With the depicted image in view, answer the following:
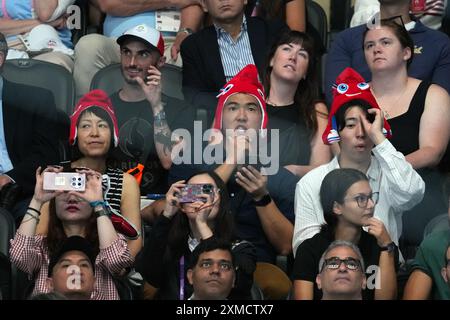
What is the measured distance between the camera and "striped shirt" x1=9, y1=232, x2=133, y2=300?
730cm

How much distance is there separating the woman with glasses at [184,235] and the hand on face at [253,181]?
17cm

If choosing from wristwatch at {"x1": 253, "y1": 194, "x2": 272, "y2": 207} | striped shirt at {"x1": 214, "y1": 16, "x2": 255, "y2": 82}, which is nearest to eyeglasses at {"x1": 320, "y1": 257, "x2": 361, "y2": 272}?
wristwatch at {"x1": 253, "y1": 194, "x2": 272, "y2": 207}

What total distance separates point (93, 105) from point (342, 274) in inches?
71.2

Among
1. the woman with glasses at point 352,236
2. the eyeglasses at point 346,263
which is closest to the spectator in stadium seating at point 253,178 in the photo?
the woman with glasses at point 352,236

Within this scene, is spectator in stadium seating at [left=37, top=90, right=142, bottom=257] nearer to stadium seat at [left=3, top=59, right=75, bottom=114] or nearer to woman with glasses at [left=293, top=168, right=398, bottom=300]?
stadium seat at [left=3, top=59, right=75, bottom=114]

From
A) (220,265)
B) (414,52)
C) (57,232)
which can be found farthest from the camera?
(414,52)

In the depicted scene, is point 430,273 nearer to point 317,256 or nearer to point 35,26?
point 317,256

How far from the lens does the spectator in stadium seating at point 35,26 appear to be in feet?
30.8

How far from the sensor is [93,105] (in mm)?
8148

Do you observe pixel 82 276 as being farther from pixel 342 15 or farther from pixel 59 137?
pixel 342 15

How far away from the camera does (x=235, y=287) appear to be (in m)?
7.23

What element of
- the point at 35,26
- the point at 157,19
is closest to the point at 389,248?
the point at 157,19

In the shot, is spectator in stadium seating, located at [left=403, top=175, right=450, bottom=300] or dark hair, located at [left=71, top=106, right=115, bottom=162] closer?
spectator in stadium seating, located at [left=403, top=175, right=450, bottom=300]

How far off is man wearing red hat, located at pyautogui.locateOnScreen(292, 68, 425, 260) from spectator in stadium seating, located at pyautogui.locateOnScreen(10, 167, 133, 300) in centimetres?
94
